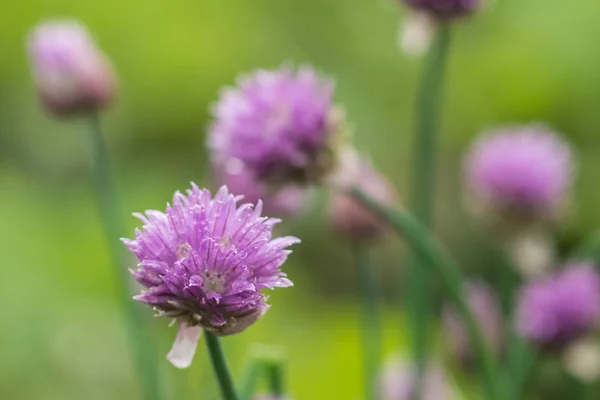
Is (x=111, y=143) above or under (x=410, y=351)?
above

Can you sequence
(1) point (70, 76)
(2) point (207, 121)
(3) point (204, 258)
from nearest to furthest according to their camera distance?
1. (3) point (204, 258)
2. (1) point (70, 76)
3. (2) point (207, 121)

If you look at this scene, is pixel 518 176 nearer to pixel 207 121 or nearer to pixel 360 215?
pixel 360 215

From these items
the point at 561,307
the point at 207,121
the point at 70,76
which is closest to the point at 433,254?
the point at 561,307

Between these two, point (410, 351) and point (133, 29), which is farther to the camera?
point (133, 29)

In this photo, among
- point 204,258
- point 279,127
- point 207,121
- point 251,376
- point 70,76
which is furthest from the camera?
point 207,121

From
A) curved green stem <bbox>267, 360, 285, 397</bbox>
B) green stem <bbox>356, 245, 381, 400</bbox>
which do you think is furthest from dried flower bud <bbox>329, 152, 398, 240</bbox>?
curved green stem <bbox>267, 360, 285, 397</bbox>

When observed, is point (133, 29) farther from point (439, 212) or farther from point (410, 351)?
point (410, 351)

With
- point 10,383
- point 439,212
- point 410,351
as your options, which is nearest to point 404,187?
point 439,212
